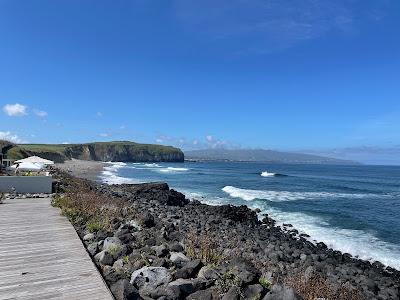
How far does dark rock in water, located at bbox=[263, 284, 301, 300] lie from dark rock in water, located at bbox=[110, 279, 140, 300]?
7.13 feet

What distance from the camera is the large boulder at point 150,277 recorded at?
7.30 m

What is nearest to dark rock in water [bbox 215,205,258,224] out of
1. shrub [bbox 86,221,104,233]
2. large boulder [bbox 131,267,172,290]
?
shrub [bbox 86,221,104,233]

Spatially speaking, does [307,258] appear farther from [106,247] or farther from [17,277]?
[17,277]

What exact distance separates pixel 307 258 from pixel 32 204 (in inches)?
442

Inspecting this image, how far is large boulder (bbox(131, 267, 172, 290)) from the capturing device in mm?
7301

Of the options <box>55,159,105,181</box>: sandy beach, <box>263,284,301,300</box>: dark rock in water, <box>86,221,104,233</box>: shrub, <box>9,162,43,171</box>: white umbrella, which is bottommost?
<box>55,159,105,181</box>: sandy beach

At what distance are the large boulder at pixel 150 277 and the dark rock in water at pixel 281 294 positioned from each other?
1.89 meters

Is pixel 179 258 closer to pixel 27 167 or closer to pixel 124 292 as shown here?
pixel 124 292

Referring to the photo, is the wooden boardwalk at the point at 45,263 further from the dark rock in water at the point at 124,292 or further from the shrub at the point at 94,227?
the shrub at the point at 94,227

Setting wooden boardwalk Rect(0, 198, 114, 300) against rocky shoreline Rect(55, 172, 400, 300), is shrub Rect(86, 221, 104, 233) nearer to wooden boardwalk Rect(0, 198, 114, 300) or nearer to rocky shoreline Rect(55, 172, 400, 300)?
rocky shoreline Rect(55, 172, 400, 300)

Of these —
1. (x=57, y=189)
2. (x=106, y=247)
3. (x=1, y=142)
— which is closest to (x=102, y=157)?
(x=1, y=142)

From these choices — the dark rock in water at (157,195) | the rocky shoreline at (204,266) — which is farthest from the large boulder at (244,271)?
the dark rock in water at (157,195)

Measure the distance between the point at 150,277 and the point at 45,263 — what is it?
2.09 metres

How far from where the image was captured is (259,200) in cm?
3847
